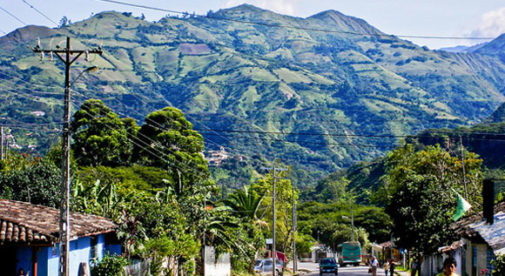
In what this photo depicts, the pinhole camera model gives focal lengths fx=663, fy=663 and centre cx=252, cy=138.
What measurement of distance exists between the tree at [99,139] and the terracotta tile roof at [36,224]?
47.6 metres

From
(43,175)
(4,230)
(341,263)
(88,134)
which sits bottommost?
(341,263)

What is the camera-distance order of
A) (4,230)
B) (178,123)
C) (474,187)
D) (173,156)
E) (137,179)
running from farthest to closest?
(178,123) < (173,156) < (137,179) < (474,187) < (4,230)

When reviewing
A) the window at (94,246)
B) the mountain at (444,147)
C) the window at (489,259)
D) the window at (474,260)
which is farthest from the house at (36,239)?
the mountain at (444,147)

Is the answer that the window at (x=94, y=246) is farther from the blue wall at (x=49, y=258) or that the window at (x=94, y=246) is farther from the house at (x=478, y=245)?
the house at (x=478, y=245)

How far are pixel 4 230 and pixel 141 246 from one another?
362 inches

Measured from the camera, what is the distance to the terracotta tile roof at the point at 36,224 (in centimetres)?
2278

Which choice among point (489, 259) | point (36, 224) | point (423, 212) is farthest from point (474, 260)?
point (36, 224)

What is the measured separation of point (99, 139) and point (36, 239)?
56176mm

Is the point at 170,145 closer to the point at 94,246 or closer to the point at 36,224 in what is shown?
the point at 94,246

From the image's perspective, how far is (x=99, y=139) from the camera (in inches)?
3063

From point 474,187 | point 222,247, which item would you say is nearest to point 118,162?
point 222,247

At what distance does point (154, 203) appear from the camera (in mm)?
33875

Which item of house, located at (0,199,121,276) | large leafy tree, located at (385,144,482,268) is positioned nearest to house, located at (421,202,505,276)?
large leafy tree, located at (385,144,482,268)

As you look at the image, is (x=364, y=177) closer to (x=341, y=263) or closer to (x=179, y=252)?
(x=341, y=263)
